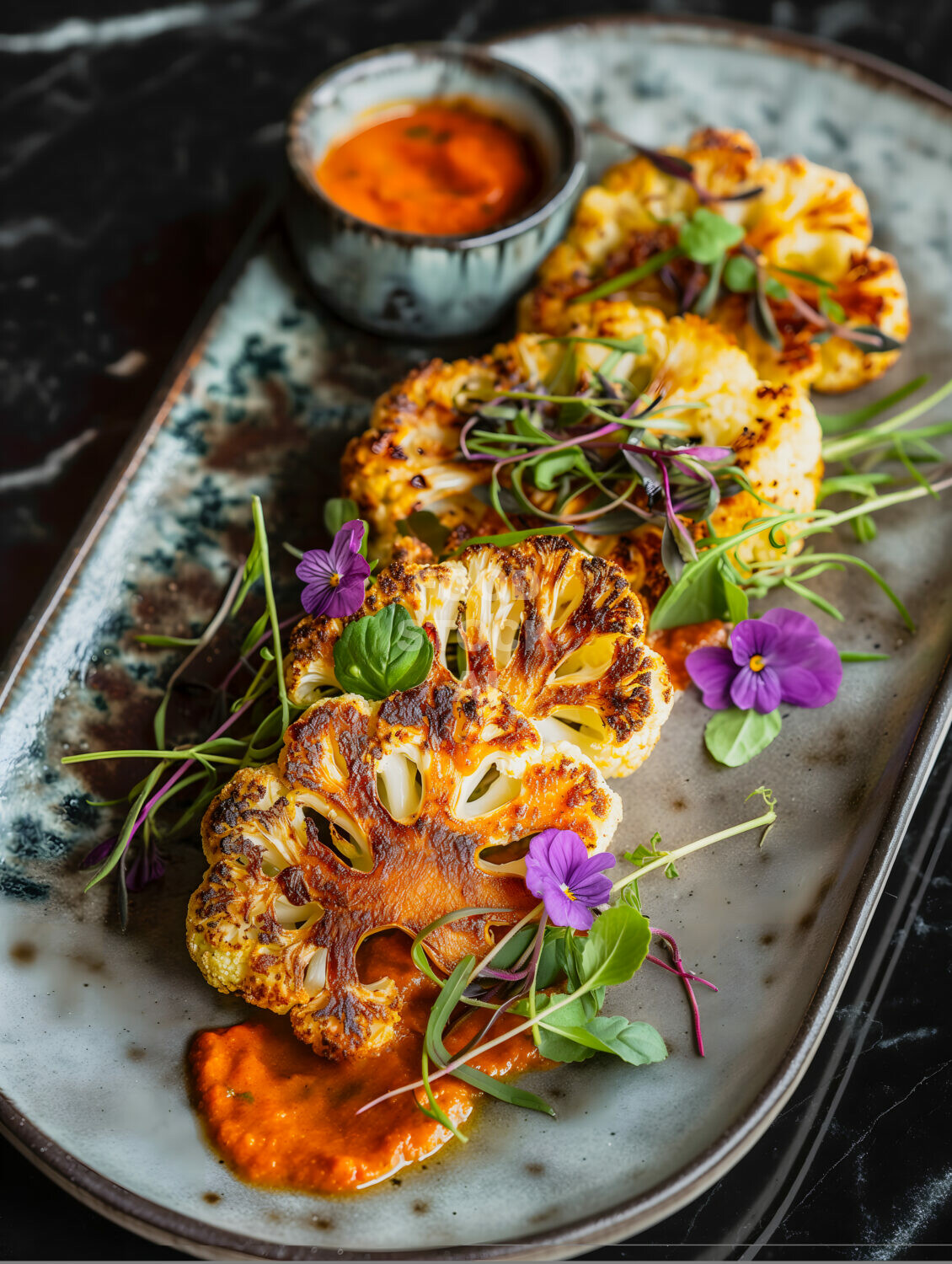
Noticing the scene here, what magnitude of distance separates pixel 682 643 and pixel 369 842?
32.9 inches

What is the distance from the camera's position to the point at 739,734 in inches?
89.5

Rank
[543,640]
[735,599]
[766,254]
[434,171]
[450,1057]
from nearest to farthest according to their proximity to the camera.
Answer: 1. [450,1057]
2. [543,640]
3. [735,599]
4. [766,254]
5. [434,171]

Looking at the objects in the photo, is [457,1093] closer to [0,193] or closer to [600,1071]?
[600,1071]

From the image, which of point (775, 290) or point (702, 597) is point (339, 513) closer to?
point (702, 597)

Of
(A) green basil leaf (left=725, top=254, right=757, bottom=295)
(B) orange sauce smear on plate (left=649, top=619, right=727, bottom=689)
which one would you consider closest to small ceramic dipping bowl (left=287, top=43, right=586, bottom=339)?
(A) green basil leaf (left=725, top=254, right=757, bottom=295)

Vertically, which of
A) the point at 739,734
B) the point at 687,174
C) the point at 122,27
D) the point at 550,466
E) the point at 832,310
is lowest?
the point at 739,734

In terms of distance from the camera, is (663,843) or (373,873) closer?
(373,873)

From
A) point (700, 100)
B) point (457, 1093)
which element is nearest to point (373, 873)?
point (457, 1093)

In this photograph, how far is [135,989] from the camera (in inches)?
78.5

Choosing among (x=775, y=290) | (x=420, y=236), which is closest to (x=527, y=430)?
(x=420, y=236)

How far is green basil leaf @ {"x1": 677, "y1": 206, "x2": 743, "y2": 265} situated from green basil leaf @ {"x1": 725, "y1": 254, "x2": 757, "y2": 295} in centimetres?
4

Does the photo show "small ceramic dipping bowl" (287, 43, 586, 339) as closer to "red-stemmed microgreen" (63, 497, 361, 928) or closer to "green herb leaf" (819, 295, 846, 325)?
"green herb leaf" (819, 295, 846, 325)

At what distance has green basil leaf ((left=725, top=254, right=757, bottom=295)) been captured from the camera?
2666 mm

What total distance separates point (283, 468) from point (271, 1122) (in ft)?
4.87
